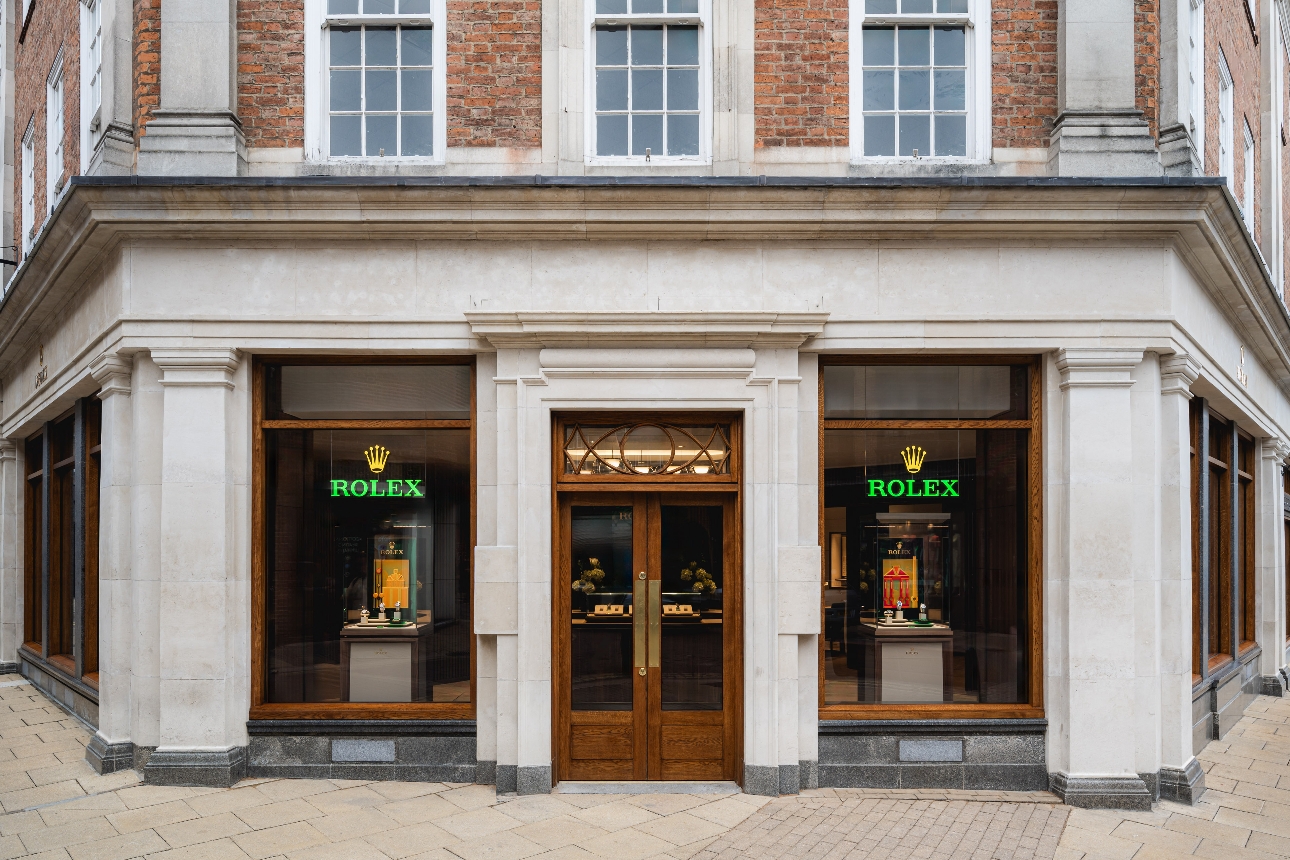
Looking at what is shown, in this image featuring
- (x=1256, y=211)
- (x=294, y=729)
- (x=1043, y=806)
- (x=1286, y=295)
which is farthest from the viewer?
(x=1286, y=295)

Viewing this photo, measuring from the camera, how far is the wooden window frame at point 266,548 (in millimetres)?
8148

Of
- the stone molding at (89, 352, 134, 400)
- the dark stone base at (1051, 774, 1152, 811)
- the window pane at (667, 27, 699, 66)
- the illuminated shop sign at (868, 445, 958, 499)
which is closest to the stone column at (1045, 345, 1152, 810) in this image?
the dark stone base at (1051, 774, 1152, 811)

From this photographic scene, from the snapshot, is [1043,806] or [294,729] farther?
[294,729]

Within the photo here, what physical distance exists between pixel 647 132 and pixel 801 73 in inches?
56.6

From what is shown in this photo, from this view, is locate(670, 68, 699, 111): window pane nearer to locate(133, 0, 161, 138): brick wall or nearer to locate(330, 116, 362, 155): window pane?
locate(330, 116, 362, 155): window pane

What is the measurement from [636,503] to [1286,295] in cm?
1437

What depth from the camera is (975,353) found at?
819 centimetres

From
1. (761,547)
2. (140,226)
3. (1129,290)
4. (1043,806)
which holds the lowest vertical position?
(1043,806)

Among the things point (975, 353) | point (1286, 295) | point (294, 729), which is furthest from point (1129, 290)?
point (1286, 295)

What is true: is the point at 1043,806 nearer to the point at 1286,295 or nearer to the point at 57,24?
the point at 1286,295

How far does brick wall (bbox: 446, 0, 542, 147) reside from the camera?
26.9 feet

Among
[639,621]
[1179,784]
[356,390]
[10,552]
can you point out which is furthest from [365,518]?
[10,552]

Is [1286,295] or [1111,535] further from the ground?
[1286,295]

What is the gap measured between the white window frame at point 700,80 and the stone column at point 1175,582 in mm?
4449
